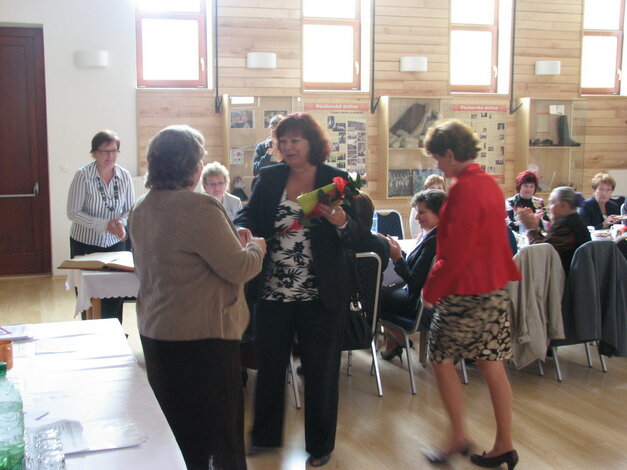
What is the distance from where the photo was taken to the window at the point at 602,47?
8.59 m

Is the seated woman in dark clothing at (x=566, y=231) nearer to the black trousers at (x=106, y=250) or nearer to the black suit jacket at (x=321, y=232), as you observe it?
the black suit jacket at (x=321, y=232)

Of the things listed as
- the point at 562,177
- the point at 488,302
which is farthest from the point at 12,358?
the point at 562,177

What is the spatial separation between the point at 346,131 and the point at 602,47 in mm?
3615

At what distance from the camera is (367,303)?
3.65m

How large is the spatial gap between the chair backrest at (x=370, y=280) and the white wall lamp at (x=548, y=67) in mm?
5489

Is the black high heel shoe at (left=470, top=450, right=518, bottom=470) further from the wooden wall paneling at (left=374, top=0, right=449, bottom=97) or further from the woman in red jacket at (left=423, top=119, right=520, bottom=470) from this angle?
the wooden wall paneling at (left=374, top=0, right=449, bottom=97)

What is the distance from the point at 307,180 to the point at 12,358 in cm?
131

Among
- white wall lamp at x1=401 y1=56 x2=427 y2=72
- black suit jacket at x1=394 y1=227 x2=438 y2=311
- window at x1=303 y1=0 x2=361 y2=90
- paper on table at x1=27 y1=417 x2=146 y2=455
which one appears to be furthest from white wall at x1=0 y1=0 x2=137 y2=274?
paper on table at x1=27 y1=417 x2=146 y2=455

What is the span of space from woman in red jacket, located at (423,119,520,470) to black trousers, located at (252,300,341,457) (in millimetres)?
463

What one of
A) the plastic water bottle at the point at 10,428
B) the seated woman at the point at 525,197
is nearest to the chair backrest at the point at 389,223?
the seated woman at the point at 525,197

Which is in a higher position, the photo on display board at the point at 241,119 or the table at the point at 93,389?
the photo on display board at the point at 241,119

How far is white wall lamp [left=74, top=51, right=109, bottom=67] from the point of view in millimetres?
6949

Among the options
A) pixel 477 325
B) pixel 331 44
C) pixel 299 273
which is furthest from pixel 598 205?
pixel 299 273

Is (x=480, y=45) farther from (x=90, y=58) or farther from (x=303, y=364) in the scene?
(x=303, y=364)
